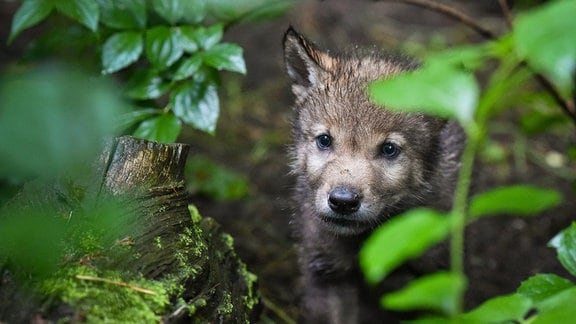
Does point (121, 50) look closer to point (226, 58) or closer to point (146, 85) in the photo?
point (146, 85)

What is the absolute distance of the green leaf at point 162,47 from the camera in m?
3.96

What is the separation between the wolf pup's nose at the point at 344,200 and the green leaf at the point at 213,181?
2298 millimetres

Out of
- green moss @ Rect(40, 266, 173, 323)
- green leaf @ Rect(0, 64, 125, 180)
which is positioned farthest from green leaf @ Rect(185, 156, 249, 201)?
green leaf @ Rect(0, 64, 125, 180)

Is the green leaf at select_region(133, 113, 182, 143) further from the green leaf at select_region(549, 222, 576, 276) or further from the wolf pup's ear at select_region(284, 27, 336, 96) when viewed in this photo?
the green leaf at select_region(549, 222, 576, 276)

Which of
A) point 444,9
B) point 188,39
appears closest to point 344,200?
point 188,39

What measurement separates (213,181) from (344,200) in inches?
96.6

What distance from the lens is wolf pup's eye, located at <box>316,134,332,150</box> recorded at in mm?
4168

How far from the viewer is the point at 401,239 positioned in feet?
5.22

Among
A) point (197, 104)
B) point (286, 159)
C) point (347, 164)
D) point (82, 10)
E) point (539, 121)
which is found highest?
point (82, 10)

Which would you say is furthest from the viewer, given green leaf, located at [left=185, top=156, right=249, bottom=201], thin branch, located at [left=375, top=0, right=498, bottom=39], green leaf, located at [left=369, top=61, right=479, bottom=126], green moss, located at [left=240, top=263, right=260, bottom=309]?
green leaf, located at [left=185, top=156, right=249, bottom=201]

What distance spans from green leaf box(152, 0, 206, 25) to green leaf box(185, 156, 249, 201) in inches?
78.7

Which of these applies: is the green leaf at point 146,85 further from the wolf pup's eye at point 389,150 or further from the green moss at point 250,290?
the wolf pup's eye at point 389,150

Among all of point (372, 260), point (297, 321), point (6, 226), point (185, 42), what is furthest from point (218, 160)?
point (372, 260)

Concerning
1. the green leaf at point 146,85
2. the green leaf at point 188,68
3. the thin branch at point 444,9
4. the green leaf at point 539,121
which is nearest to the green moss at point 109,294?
the green leaf at point 188,68
